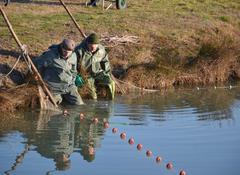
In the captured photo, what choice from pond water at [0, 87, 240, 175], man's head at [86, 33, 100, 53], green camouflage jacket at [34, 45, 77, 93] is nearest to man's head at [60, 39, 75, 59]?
green camouflage jacket at [34, 45, 77, 93]

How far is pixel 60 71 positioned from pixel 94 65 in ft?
4.26

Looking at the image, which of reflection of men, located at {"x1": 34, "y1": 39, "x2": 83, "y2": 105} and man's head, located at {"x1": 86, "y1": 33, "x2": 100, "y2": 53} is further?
man's head, located at {"x1": 86, "y1": 33, "x2": 100, "y2": 53}

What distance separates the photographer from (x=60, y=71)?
48.6 ft

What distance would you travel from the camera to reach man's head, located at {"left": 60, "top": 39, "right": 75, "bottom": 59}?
14.4 meters

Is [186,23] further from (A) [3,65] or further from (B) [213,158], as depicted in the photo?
(B) [213,158]

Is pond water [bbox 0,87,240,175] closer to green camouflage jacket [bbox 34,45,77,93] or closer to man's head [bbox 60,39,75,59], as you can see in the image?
green camouflage jacket [bbox 34,45,77,93]

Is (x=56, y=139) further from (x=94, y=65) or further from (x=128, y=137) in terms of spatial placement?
(x=94, y=65)

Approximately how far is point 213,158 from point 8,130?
378cm

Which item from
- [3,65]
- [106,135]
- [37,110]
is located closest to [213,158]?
[106,135]

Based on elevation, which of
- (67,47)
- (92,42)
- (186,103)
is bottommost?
(186,103)

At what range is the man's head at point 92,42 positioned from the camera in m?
15.4

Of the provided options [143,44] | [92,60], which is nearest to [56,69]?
[92,60]

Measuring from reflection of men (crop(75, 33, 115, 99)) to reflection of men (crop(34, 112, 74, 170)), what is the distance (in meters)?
1.90

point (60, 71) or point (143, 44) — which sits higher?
point (143, 44)
